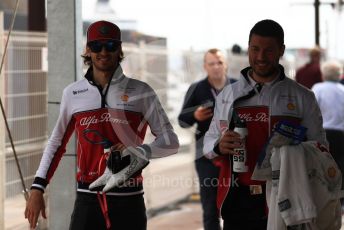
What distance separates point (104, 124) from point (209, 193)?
2975mm

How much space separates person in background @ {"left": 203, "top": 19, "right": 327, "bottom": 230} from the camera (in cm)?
450

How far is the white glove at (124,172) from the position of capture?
14.8 ft

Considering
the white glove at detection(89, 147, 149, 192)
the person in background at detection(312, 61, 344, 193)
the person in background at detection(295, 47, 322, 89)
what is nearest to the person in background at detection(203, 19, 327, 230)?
the white glove at detection(89, 147, 149, 192)

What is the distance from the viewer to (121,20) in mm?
11023

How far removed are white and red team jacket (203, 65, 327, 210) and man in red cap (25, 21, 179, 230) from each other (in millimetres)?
467

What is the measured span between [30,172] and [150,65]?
11.0 feet

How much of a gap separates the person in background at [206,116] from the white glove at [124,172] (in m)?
2.77

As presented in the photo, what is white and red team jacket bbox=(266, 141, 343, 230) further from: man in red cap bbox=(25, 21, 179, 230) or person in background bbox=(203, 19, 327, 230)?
man in red cap bbox=(25, 21, 179, 230)

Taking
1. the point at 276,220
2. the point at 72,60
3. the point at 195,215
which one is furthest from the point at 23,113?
the point at 276,220

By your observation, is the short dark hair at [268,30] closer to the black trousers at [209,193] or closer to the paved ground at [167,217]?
the black trousers at [209,193]

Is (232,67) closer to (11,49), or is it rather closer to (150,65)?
(150,65)

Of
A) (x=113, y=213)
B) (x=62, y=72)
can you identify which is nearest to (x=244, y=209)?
(x=113, y=213)

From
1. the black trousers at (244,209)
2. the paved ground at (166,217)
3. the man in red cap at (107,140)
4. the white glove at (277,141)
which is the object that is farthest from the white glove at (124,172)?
the paved ground at (166,217)

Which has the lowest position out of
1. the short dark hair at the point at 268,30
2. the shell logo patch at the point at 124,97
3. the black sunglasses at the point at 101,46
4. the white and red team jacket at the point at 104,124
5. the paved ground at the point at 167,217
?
the paved ground at the point at 167,217
